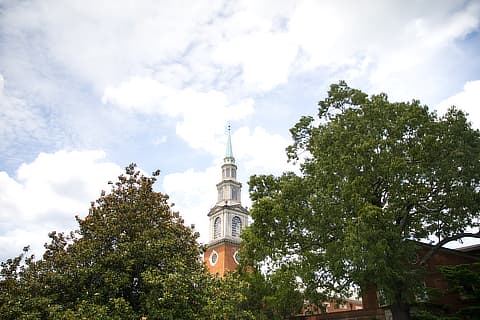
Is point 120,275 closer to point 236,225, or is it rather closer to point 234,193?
point 236,225

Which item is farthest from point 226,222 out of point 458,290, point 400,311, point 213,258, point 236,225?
point 400,311

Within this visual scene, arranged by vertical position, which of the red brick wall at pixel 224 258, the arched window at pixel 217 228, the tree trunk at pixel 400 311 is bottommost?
the tree trunk at pixel 400 311

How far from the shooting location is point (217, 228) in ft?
172

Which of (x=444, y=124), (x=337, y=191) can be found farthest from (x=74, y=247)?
(x=444, y=124)

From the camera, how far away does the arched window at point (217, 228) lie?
170 feet

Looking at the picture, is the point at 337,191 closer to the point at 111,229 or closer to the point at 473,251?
the point at 111,229

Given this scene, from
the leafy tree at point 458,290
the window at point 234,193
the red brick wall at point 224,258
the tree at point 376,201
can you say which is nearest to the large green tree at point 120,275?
the tree at point 376,201

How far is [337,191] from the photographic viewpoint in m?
18.2

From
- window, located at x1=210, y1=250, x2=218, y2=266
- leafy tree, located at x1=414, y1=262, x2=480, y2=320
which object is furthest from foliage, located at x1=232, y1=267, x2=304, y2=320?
window, located at x1=210, y1=250, x2=218, y2=266

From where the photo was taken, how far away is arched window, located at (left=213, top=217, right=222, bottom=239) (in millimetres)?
51775

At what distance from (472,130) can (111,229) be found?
56.4 feet

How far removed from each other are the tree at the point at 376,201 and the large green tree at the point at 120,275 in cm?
407

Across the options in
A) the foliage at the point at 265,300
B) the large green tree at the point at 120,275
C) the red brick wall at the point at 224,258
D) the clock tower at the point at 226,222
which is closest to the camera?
the large green tree at the point at 120,275

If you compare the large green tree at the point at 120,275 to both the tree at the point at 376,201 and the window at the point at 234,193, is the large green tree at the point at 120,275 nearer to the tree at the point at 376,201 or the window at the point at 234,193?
the tree at the point at 376,201
